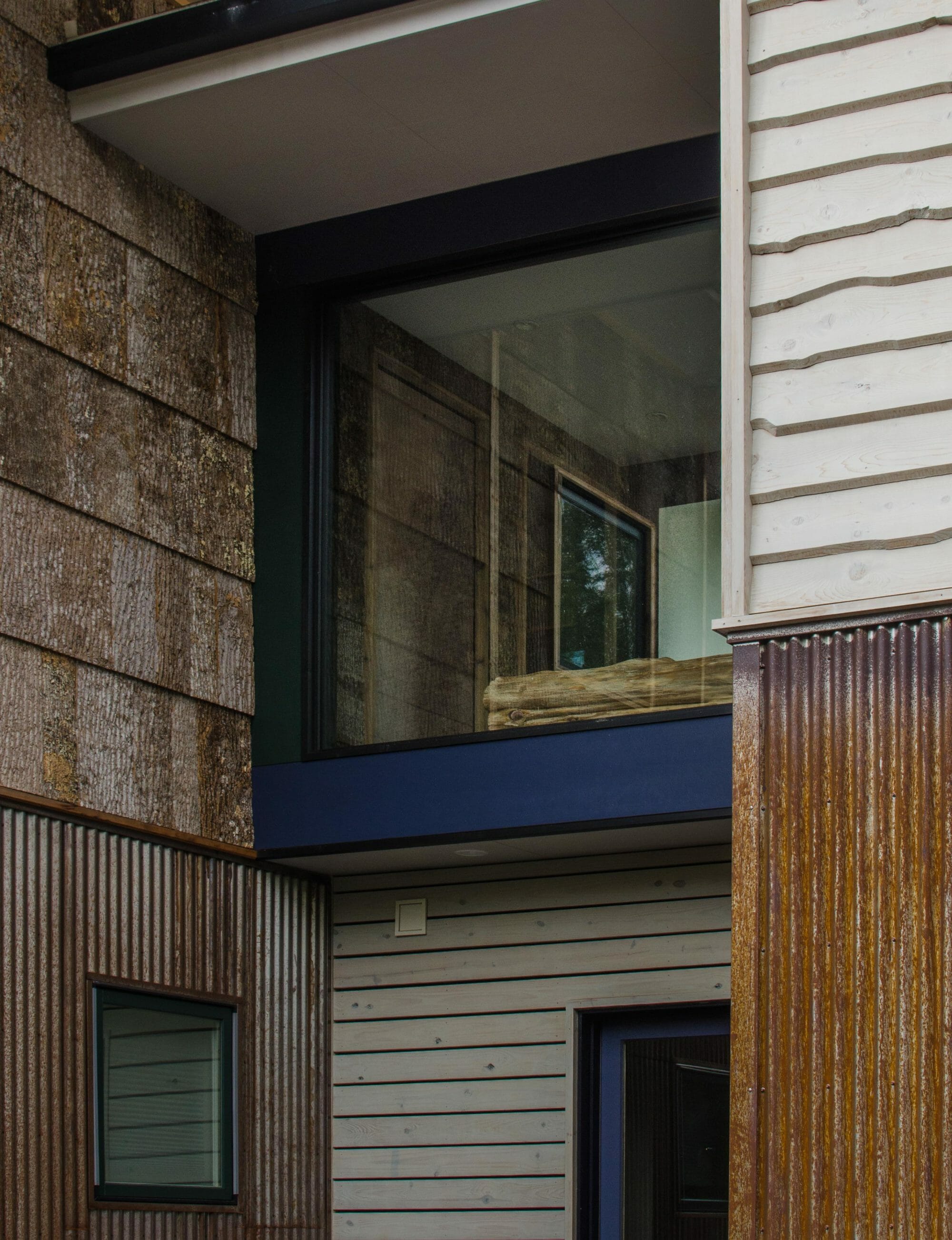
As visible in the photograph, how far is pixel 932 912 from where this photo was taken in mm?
3377

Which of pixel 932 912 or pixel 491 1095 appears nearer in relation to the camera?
pixel 932 912

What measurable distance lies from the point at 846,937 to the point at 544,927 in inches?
102

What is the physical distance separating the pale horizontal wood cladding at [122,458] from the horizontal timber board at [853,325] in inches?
94.0

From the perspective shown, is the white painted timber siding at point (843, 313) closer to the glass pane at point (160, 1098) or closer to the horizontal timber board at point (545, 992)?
the horizontal timber board at point (545, 992)

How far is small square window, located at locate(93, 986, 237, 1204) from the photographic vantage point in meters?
5.19

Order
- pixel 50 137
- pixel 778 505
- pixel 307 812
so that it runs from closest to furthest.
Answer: pixel 778 505 < pixel 50 137 < pixel 307 812

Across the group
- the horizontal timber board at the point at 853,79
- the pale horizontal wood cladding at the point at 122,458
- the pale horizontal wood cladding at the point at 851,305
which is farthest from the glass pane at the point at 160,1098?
the horizontal timber board at the point at 853,79

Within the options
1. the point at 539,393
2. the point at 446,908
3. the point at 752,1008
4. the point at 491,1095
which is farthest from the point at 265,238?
the point at 752,1008

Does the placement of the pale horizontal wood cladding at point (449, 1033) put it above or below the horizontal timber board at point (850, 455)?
below

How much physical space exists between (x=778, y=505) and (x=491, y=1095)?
9.55ft

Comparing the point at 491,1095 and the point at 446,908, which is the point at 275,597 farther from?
the point at 491,1095

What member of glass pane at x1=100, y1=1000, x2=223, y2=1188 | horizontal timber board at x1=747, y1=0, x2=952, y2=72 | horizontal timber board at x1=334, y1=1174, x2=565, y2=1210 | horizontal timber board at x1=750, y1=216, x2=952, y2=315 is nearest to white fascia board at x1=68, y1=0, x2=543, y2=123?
horizontal timber board at x1=747, y1=0, x2=952, y2=72

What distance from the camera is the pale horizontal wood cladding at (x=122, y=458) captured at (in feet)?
17.1

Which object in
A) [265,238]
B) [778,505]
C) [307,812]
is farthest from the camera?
[265,238]
